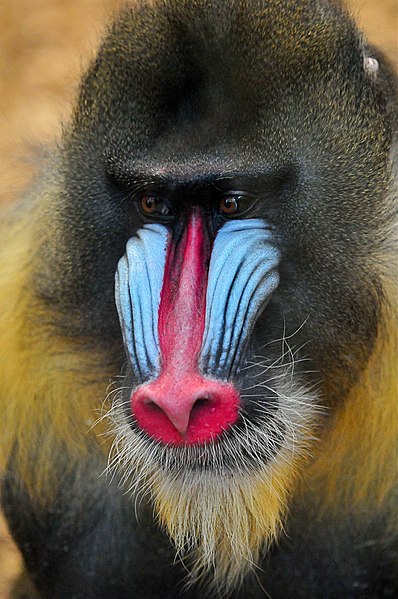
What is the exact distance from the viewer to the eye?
9.51 ft

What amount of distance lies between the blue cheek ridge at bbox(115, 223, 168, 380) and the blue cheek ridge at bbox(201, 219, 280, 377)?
136 millimetres

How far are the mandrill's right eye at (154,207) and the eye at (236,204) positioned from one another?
0.15m

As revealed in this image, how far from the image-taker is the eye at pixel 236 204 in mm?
2898

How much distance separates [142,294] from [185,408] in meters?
0.38

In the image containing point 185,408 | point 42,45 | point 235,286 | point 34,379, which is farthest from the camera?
point 42,45

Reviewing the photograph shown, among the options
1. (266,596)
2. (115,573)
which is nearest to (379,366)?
(266,596)

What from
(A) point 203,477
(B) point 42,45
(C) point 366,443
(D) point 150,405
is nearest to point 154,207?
(D) point 150,405

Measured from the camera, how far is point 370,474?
10.7 ft

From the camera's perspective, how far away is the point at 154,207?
297 cm

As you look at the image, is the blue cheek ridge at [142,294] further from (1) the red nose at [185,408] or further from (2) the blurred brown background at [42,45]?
(2) the blurred brown background at [42,45]

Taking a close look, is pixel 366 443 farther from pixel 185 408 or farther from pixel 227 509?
pixel 185 408

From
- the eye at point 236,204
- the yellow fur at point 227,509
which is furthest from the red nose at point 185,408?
the eye at point 236,204

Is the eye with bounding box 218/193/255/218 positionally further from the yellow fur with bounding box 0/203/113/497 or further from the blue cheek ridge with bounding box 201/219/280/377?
the yellow fur with bounding box 0/203/113/497

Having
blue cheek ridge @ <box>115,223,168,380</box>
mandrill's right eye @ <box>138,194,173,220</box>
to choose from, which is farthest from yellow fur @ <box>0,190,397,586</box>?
mandrill's right eye @ <box>138,194,173,220</box>
